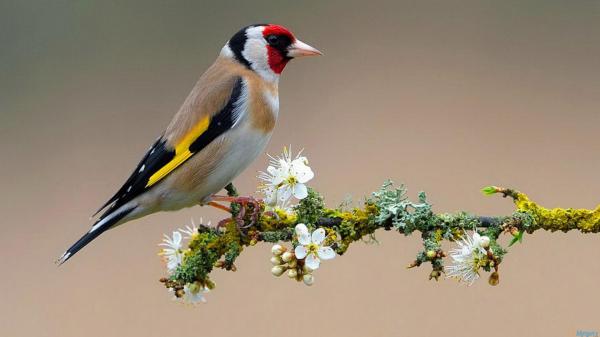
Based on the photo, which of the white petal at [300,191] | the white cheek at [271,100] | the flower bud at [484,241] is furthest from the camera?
the white cheek at [271,100]

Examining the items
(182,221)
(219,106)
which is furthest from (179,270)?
(182,221)

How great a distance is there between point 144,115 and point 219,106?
410cm

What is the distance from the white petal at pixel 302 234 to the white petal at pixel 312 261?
0.03 metres

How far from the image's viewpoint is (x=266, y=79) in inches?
138

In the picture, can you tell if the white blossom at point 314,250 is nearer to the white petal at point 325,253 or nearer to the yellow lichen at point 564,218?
the white petal at point 325,253

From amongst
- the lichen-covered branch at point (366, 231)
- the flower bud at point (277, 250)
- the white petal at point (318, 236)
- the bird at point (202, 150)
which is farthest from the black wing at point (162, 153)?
the white petal at point (318, 236)

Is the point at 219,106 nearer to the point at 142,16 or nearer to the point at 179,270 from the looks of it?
the point at 179,270

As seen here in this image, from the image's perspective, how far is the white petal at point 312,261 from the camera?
2.21 metres

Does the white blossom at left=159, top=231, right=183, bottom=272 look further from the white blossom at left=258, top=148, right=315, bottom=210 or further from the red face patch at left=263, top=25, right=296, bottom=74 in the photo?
the red face patch at left=263, top=25, right=296, bottom=74

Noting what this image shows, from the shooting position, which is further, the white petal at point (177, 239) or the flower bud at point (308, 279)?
the white petal at point (177, 239)

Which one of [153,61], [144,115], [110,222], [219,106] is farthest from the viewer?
[153,61]

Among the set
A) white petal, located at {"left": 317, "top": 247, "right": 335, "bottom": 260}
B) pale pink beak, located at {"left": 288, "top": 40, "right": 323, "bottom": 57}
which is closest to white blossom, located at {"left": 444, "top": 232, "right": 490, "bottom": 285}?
white petal, located at {"left": 317, "top": 247, "right": 335, "bottom": 260}

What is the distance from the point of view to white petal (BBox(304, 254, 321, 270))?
2.21 metres

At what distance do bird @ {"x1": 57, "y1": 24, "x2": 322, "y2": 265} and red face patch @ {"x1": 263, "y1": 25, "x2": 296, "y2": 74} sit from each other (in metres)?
0.13
